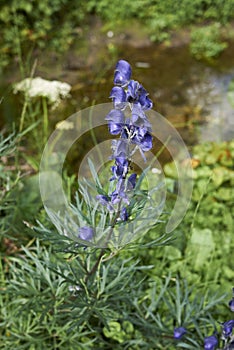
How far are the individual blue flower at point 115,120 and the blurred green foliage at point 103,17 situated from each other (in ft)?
10.3

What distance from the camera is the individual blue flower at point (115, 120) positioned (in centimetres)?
138

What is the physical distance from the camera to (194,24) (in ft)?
15.6

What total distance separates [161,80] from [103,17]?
937 millimetres

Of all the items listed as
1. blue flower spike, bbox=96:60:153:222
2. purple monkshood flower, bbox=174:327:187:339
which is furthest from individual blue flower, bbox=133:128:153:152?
purple monkshood flower, bbox=174:327:187:339

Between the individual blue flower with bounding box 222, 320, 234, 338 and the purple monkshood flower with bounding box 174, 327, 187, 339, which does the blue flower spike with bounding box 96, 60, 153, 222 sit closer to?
the individual blue flower with bounding box 222, 320, 234, 338

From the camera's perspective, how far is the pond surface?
3844mm

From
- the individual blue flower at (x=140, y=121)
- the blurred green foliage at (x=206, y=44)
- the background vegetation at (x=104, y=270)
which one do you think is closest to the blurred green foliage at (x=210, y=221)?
the background vegetation at (x=104, y=270)

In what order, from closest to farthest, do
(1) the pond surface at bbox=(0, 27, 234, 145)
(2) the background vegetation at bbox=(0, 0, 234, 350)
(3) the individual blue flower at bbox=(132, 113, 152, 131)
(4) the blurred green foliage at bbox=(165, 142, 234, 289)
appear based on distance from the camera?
1. (3) the individual blue flower at bbox=(132, 113, 152, 131)
2. (2) the background vegetation at bbox=(0, 0, 234, 350)
3. (4) the blurred green foliage at bbox=(165, 142, 234, 289)
4. (1) the pond surface at bbox=(0, 27, 234, 145)

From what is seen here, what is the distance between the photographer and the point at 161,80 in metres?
4.29

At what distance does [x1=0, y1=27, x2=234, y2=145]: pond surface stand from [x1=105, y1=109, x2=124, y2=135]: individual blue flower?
232 centimetres

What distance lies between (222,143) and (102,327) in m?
1.54

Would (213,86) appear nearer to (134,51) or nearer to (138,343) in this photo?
(134,51)

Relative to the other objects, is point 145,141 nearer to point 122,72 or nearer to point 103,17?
point 122,72

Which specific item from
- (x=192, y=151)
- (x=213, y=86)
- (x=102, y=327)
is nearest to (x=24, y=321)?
(x=102, y=327)
